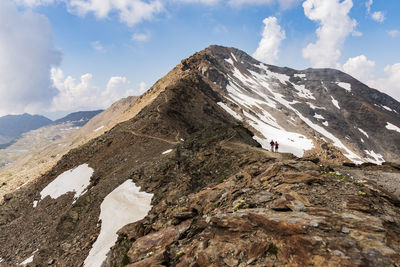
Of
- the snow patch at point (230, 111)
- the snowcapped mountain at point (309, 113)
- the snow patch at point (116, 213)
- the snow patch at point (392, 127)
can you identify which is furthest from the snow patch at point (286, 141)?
the snow patch at point (392, 127)

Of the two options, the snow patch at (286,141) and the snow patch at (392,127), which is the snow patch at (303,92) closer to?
the snow patch at (392,127)

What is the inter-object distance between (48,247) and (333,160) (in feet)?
208

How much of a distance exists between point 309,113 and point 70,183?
15206 cm

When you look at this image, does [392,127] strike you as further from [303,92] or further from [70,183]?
[70,183]

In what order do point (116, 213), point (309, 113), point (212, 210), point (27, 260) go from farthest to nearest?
point (309, 113) < point (116, 213) < point (27, 260) < point (212, 210)

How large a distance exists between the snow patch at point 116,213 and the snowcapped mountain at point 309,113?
51.7 meters

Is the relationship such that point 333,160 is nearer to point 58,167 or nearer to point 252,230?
point 252,230

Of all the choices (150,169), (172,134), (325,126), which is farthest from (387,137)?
(150,169)

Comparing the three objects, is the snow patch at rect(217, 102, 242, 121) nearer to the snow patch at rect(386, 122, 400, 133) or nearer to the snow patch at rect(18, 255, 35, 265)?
the snow patch at rect(18, 255, 35, 265)

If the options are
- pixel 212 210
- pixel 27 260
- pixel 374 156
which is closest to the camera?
pixel 212 210

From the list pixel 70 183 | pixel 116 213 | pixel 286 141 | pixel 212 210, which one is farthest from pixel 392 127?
pixel 70 183

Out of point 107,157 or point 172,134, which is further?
point 172,134

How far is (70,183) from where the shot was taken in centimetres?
2942

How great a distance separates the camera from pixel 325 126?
139 meters
